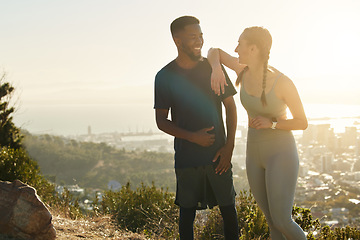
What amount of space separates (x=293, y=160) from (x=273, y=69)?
68 cm

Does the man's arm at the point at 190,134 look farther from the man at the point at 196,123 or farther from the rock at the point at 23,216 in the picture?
the rock at the point at 23,216

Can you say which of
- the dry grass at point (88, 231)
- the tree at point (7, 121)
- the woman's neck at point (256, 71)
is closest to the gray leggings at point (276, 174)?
the woman's neck at point (256, 71)

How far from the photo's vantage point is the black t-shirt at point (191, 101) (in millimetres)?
2896

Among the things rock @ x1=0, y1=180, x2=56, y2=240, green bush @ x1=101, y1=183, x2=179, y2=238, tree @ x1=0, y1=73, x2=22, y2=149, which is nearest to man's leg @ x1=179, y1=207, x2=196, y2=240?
rock @ x1=0, y1=180, x2=56, y2=240

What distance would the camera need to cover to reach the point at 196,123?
291 centimetres

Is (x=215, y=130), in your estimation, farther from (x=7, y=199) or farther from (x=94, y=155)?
(x=94, y=155)

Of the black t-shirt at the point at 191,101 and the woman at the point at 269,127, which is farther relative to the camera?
the black t-shirt at the point at 191,101

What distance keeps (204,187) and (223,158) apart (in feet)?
0.93

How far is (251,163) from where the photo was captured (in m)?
2.86

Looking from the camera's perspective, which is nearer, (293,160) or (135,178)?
(293,160)

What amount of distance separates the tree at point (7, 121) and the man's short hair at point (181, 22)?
10355mm

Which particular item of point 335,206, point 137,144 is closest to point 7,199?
point 335,206

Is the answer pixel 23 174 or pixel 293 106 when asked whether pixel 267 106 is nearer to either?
pixel 293 106

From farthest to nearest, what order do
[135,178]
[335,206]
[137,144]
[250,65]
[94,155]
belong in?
1. [137,144]
2. [94,155]
3. [135,178]
4. [335,206]
5. [250,65]
